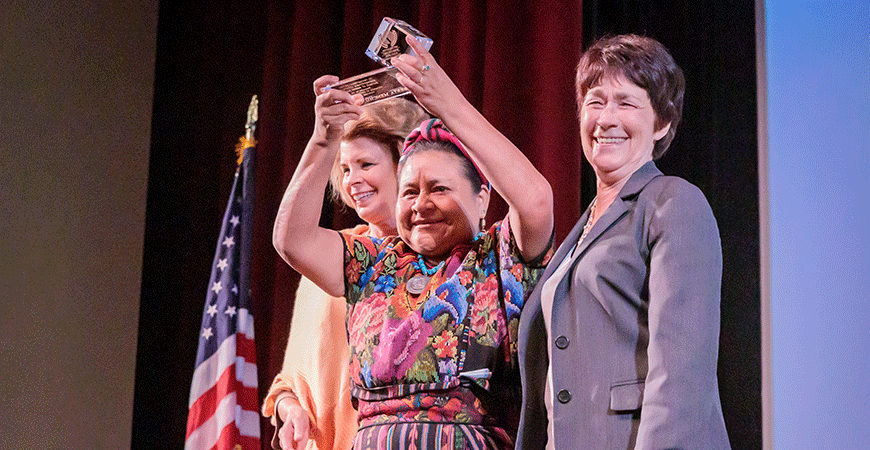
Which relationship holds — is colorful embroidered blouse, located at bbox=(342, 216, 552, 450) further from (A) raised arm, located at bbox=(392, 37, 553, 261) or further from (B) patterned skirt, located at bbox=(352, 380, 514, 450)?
(A) raised arm, located at bbox=(392, 37, 553, 261)

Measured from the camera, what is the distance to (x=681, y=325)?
141 cm

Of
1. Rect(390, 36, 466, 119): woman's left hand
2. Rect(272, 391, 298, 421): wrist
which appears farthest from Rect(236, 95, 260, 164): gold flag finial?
Rect(390, 36, 466, 119): woman's left hand

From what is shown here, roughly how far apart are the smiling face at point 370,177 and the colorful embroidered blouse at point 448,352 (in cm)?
55

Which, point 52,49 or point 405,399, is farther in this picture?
point 52,49

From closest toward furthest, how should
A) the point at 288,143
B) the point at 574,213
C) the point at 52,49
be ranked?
the point at 574,213, the point at 288,143, the point at 52,49

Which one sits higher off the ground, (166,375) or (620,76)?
(620,76)

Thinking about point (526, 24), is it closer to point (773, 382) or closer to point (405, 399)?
point (773, 382)

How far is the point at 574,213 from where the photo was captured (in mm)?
2650

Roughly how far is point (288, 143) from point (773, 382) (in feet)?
6.90

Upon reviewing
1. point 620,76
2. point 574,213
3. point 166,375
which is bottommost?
point 166,375

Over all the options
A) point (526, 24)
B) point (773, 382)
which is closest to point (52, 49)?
point (526, 24)

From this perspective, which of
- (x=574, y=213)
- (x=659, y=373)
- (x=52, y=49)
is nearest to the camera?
(x=659, y=373)

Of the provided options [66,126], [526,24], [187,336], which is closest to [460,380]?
[526,24]

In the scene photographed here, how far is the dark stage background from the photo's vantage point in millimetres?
2375
